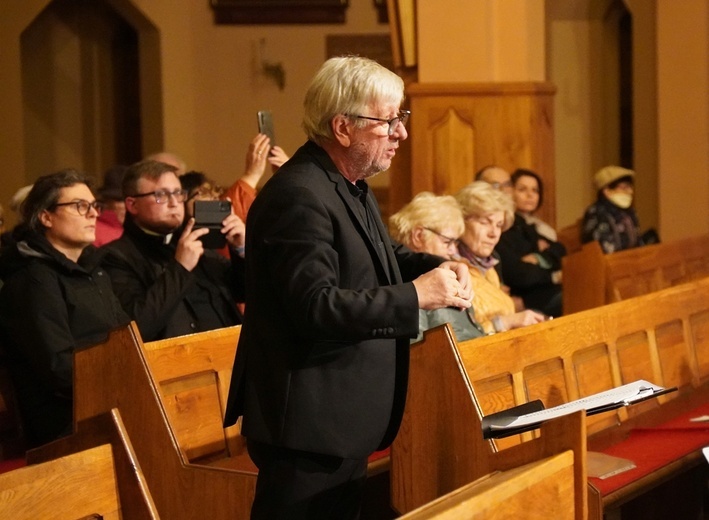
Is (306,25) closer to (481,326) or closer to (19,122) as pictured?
(19,122)

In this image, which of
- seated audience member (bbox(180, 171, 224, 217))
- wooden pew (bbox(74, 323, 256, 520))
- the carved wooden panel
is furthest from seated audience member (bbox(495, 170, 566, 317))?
wooden pew (bbox(74, 323, 256, 520))

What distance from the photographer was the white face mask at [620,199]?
7.01m

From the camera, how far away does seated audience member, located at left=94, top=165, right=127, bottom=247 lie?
5.14 metres

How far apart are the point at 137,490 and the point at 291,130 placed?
8.22 m

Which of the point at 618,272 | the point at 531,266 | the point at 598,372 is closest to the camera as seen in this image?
the point at 598,372

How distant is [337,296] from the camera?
212 cm

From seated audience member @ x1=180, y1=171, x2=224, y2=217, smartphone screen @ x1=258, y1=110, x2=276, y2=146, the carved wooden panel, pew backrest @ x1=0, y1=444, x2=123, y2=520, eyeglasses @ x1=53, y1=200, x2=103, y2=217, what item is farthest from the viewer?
the carved wooden panel

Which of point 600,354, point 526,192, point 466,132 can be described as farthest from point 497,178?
point 600,354

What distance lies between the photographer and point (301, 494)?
2.28 m

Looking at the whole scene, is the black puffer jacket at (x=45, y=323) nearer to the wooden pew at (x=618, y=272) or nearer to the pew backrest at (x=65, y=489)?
the pew backrest at (x=65, y=489)

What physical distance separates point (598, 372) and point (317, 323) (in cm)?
189

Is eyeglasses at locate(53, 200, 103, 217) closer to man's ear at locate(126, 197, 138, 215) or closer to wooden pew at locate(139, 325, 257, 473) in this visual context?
man's ear at locate(126, 197, 138, 215)

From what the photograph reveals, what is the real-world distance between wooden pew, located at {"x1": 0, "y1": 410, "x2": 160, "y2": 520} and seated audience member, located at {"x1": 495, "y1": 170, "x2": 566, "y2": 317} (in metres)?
3.49

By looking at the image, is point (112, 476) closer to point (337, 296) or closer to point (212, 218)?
point (337, 296)
